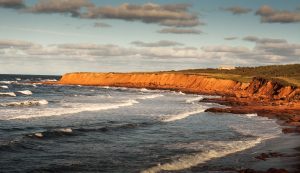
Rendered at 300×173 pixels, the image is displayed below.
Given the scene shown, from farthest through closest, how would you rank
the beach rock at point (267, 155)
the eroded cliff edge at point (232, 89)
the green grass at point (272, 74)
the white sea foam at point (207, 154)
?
the green grass at point (272, 74), the eroded cliff edge at point (232, 89), the beach rock at point (267, 155), the white sea foam at point (207, 154)

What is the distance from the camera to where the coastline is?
22553mm

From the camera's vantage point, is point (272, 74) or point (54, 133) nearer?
point (54, 133)

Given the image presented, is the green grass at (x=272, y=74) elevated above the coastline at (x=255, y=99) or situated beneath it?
elevated above

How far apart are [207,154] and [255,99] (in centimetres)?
4655

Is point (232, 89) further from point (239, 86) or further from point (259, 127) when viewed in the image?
point (259, 127)

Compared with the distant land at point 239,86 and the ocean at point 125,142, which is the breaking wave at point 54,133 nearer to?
the ocean at point 125,142

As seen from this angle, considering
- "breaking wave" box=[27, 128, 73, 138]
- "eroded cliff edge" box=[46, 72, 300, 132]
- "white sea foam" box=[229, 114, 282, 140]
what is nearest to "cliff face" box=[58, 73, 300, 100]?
"eroded cliff edge" box=[46, 72, 300, 132]

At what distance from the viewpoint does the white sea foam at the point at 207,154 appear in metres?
20.2

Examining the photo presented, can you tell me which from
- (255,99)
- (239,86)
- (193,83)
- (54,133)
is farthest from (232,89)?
(54,133)

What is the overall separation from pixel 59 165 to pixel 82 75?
167 meters

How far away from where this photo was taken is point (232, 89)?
106 meters

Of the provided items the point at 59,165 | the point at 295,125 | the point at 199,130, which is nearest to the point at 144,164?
the point at 59,165

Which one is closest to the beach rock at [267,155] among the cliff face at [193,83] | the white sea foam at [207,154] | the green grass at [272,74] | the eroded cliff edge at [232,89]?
A: the white sea foam at [207,154]

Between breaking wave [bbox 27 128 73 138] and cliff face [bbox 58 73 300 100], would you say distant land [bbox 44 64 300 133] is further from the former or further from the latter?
breaking wave [bbox 27 128 73 138]
